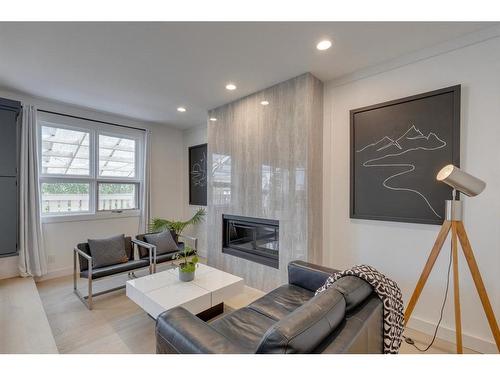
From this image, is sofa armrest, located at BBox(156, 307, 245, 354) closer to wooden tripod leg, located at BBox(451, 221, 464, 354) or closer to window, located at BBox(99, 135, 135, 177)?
wooden tripod leg, located at BBox(451, 221, 464, 354)

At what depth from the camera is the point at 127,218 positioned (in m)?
4.40

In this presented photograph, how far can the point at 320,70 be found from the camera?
2.61 meters

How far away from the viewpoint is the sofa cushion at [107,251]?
2.93 m

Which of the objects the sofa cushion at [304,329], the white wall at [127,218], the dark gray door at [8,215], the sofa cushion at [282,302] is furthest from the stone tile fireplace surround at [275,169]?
the dark gray door at [8,215]

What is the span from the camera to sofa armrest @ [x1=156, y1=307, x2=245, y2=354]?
1.14 meters

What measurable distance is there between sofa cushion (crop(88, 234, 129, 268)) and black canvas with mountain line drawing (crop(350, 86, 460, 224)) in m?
2.94

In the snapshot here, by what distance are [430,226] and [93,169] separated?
477 centimetres

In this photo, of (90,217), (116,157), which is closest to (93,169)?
(116,157)

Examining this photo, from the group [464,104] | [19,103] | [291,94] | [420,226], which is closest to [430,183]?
[420,226]

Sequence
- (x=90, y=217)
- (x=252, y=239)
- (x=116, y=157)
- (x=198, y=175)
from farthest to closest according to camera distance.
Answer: (x=198, y=175)
(x=116, y=157)
(x=90, y=217)
(x=252, y=239)

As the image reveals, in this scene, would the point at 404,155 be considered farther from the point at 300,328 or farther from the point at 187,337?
the point at 187,337

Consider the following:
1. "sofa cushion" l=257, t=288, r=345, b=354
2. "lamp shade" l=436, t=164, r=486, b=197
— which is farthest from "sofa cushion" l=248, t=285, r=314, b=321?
"lamp shade" l=436, t=164, r=486, b=197

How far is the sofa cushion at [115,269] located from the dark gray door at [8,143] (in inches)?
68.0

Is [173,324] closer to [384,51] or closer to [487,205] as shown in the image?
[487,205]
